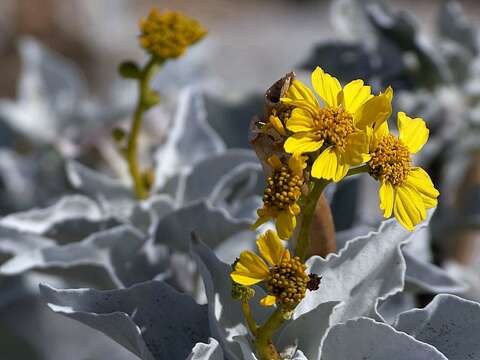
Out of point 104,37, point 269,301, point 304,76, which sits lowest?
point 104,37

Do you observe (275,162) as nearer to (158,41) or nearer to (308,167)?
(308,167)

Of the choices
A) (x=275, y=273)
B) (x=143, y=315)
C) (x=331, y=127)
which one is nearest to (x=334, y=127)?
(x=331, y=127)

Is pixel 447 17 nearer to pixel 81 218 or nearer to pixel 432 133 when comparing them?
pixel 432 133

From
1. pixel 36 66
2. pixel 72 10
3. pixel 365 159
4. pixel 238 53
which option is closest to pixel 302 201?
pixel 365 159

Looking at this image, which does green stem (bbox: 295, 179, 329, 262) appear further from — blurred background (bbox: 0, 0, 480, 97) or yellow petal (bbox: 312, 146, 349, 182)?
blurred background (bbox: 0, 0, 480, 97)

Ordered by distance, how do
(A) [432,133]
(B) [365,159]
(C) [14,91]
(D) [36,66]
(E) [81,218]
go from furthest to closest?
(C) [14,91] < (D) [36,66] < (A) [432,133] < (E) [81,218] < (B) [365,159]
